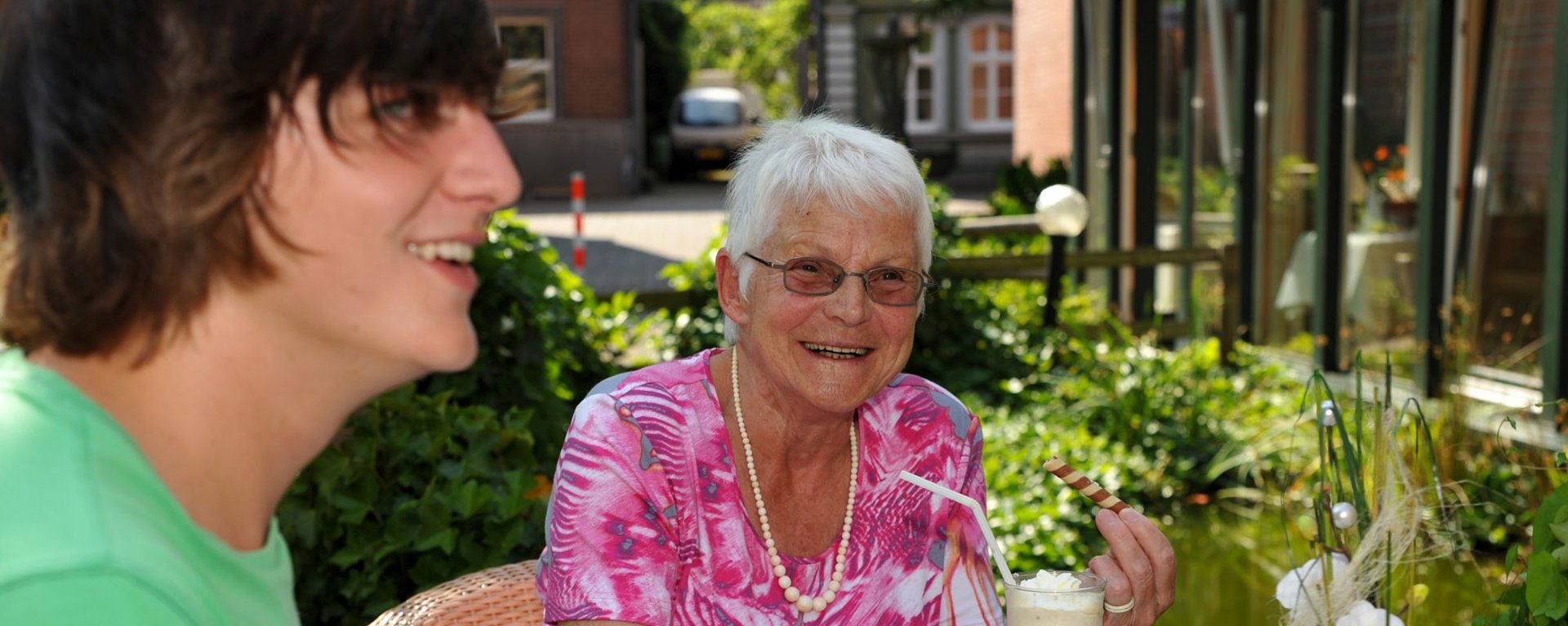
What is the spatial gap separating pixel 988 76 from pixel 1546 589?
27399 mm

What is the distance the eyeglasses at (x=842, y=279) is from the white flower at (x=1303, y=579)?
0.65 m

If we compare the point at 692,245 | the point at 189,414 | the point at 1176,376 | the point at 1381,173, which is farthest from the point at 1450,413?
the point at 692,245

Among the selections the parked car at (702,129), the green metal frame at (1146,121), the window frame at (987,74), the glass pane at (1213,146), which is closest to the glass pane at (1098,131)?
the green metal frame at (1146,121)

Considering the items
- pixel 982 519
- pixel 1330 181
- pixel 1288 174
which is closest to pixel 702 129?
pixel 1288 174

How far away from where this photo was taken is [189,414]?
→ 875mm

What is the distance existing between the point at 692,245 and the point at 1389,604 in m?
14.2

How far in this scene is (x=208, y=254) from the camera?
86 cm

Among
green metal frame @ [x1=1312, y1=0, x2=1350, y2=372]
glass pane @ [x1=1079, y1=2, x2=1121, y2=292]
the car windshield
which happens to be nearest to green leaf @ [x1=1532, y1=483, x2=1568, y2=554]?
green metal frame @ [x1=1312, y1=0, x2=1350, y2=372]

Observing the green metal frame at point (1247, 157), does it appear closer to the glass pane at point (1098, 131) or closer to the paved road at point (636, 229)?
the glass pane at point (1098, 131)

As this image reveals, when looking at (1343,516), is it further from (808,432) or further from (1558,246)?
(1558,246)

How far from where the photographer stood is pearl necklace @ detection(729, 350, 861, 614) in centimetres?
205

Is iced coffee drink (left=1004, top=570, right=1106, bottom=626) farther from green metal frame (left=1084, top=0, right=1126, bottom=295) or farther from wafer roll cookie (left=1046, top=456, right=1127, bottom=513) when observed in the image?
green metal frame (left=1084, top=0, right=1126, bottom=295)

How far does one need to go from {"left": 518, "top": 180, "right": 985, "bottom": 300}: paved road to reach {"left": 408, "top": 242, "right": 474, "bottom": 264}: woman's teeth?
892 cm

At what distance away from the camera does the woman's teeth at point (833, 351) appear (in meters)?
2.13
